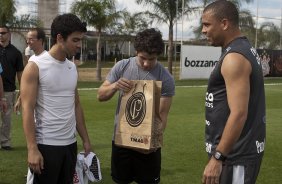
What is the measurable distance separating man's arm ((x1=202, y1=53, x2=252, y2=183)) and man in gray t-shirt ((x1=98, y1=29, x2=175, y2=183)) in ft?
3.60

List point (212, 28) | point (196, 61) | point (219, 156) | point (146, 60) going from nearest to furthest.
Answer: point (219, 156), point (212, 28), point (146, 60), point (196, 61)

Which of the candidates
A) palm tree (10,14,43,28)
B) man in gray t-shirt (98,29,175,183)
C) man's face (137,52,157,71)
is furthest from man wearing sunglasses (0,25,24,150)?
palm tree (10,14,43,28)

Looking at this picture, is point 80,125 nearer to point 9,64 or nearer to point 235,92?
point 235,92

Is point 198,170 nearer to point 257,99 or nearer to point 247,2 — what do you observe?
point 257,99

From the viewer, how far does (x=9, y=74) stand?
7.81m

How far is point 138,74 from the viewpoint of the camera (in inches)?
165

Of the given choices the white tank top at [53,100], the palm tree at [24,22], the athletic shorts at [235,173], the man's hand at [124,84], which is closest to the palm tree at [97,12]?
the palm tree at [24,22]

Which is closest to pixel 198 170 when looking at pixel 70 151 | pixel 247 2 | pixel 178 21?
pixel 70 151

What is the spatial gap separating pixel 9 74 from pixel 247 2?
86.2 ft

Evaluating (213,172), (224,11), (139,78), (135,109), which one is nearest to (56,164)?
(135,109)

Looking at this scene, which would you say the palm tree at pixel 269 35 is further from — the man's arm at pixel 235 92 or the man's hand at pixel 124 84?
the man's arm at pixel 235 92

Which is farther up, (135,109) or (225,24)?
(225,24)

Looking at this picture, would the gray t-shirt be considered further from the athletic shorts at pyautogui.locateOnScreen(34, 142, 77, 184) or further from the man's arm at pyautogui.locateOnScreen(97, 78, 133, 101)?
the athletic shorts at pyautogui.locateOnScreen(34, 142, 77, 184)

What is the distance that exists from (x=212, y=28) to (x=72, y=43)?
3.54 ft
